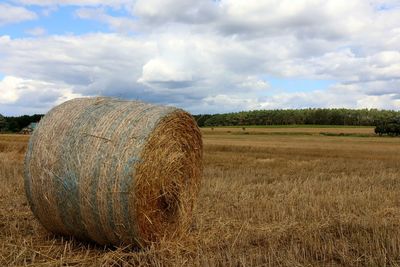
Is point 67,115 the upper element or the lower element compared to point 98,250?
upper

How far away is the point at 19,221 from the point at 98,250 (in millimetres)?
2133

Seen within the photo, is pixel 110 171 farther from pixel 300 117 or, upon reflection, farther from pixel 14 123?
pixel 300 117

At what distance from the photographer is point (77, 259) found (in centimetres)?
598

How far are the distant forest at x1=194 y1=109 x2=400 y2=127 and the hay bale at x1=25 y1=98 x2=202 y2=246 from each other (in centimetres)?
7661

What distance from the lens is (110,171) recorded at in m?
5.97

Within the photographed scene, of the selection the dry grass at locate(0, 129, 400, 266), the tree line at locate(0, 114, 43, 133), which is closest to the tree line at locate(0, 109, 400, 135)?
the tree line at locate(0, 114, 43, 133)

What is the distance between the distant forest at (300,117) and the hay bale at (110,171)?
76.6 m

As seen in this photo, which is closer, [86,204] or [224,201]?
[86,204]

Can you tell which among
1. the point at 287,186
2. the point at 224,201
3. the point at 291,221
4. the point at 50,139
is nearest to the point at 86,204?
the point at 50,139

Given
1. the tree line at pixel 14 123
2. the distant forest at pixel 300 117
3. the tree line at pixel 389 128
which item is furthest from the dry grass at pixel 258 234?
the distant forest at pixel 300 117

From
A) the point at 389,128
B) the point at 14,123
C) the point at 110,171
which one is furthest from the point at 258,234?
the point at 14,123

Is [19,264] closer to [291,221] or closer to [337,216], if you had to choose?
[291,221]

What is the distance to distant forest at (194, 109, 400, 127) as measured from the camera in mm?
86812

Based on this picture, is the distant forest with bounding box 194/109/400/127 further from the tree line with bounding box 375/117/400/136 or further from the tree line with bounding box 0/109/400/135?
the tree line with bounding box 375/117/400/136
